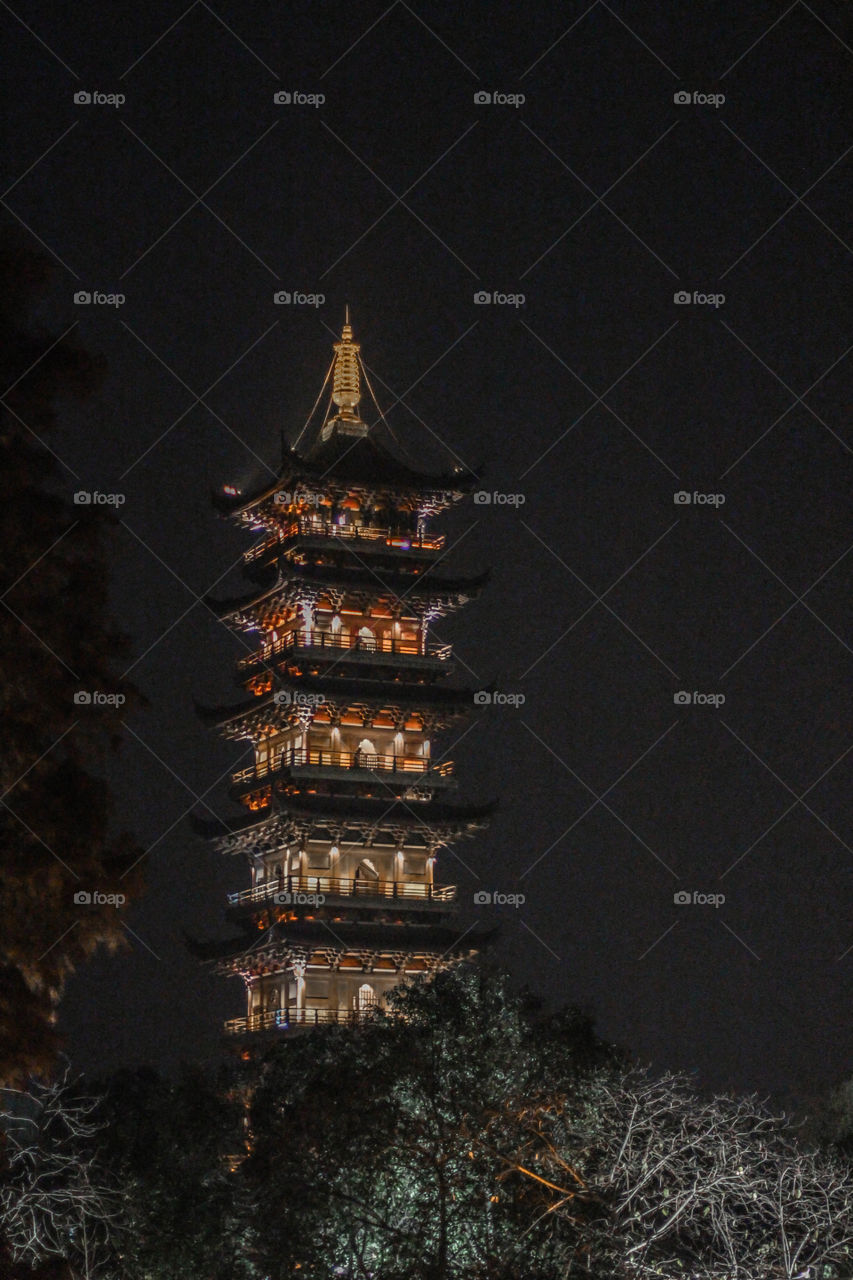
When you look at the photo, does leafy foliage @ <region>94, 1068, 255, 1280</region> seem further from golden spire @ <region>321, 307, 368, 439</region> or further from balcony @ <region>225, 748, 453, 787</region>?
golden spire @ <region>321, 307, 368, 439</region>

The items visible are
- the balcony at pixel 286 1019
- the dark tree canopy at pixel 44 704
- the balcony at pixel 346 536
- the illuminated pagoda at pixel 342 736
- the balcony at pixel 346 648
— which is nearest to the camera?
the dark tree canopy at pixel 44 704

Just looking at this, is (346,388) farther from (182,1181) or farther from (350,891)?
(182,1181)

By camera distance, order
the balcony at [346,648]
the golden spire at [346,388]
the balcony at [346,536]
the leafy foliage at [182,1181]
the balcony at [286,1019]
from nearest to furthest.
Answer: the leafy foliage at [182,1181]
the balcony at [286,1019]
the balcony at [346,648]
the balcony at [346,536]
the golden spire at [346,388]

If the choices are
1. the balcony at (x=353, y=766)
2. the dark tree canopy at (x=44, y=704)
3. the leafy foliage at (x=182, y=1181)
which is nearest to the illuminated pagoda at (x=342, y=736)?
the balcony at (x=353, y=766)

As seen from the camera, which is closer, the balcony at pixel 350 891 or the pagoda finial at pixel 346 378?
the balcony at pixel 350 891

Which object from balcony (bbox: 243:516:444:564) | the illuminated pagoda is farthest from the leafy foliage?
balcony (bbox: 243:516:444:564)

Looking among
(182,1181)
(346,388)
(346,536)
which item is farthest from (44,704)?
(346,388)

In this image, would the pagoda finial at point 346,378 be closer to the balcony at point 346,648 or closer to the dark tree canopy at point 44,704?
the balcony at point 346,648
